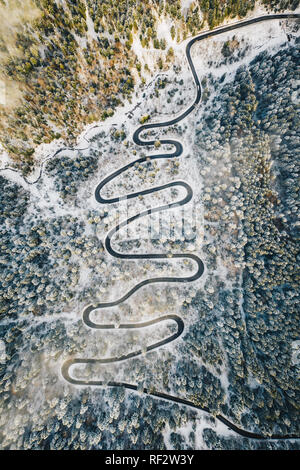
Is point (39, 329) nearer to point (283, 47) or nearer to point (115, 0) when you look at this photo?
point (115, 0)

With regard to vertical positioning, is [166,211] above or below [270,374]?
above

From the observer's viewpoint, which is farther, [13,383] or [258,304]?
[258,304]

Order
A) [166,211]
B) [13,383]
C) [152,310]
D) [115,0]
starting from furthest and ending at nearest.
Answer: [166,211] → [152,310] → [115,0] → [13,383]

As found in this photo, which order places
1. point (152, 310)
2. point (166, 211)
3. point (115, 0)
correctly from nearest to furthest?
point (115, 0), point (152, 310), point (166, 211)

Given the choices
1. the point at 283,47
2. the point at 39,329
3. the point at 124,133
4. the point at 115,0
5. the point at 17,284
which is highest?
the point at 115,0

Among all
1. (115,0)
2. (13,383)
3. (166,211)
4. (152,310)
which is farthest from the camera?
(166,211)

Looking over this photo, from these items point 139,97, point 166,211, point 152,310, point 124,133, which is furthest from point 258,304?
point 139,97

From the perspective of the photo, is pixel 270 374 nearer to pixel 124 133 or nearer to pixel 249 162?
pixel 249 162

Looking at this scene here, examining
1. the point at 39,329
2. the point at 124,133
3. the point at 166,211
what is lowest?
the point at 39,329

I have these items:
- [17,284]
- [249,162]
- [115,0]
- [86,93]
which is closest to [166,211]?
[249,162]
